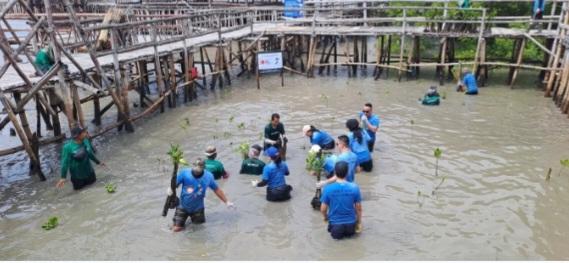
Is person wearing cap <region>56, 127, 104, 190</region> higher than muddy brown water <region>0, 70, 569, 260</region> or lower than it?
higher

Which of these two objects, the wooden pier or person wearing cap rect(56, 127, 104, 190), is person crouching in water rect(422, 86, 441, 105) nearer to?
the wooden pier

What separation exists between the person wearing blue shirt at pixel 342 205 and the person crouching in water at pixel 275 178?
5.06ft

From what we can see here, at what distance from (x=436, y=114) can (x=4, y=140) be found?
44.4ft

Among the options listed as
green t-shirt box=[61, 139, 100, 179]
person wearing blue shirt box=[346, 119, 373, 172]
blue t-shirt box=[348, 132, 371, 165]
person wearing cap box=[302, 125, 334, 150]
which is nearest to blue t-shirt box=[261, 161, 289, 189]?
person wearing blue shirt box=[346, 119, 373, 172]

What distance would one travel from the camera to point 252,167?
10633 mm

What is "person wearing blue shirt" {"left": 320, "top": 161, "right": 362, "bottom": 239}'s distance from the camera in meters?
6.89

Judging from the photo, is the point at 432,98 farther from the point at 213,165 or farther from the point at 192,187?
the point at 192,187

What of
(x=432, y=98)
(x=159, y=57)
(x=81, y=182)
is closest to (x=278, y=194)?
(x=81, y=182)

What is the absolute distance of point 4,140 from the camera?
45.8 ft

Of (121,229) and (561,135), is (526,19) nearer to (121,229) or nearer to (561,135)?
(561,135)

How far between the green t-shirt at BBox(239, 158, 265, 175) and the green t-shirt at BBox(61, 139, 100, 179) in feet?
10.9

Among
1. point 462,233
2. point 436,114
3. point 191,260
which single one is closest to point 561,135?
point 436,114

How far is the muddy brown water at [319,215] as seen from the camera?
7648mm

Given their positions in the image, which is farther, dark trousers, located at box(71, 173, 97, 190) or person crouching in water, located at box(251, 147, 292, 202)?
dark trousers, located at box(71, 173, 97, 190)
